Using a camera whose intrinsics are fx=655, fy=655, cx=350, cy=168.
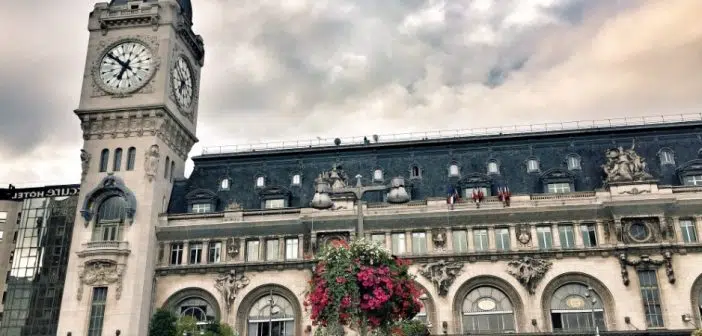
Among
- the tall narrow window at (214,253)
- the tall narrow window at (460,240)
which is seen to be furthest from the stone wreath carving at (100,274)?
the tall narrow window at (460,240)

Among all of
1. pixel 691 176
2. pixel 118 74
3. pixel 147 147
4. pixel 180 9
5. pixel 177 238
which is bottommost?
pixel 177 238

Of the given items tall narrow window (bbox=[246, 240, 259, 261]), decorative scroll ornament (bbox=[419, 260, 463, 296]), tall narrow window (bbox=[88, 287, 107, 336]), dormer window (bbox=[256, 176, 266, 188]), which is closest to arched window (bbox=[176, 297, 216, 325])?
tall narrow window (bbox=[246, 240, 259, 261])

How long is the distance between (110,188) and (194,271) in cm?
1153

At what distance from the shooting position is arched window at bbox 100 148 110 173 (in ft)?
210

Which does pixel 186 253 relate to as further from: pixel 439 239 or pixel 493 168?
pixel 493 168

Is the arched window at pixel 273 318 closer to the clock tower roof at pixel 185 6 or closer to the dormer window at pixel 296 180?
the dormer window at pixel 296 180

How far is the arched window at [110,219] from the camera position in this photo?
61.8m

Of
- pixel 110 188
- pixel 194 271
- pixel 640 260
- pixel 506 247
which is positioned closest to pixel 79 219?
pixel 110 188

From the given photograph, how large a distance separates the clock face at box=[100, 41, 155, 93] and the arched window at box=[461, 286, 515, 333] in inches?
1499

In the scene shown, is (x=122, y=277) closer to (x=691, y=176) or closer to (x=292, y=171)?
(x=292, y=171)

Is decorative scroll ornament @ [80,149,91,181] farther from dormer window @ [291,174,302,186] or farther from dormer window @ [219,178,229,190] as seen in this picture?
dormer window @ [291,174,302,186]

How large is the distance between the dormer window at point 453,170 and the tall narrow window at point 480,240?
308 inches

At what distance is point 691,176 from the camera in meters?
59.0

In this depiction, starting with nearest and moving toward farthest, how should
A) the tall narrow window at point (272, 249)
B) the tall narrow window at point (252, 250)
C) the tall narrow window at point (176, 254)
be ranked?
the tall narrow window at point (272, 249), the tall narrow window at point (252, 250), the tall narrow window at point (176, 254)
